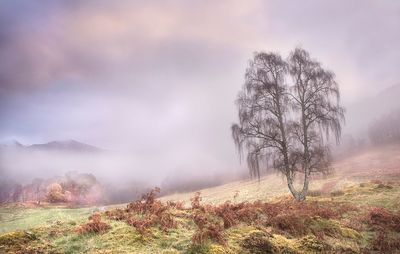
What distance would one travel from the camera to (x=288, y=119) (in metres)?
30.0

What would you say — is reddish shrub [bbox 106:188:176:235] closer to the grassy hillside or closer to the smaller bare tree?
the grassy hillside

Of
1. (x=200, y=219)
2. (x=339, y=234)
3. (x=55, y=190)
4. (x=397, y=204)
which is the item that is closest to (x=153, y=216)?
(x=200, y=219)

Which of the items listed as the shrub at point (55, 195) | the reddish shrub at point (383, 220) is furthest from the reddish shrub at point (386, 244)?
the shrub at point (55, 195)

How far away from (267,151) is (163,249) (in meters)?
20.9

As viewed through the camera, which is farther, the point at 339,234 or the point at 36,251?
the point at 339,234

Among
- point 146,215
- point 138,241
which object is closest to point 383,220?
point 146,215

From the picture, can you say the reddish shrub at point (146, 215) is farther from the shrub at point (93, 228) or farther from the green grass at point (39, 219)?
the green grass at point (39, 219)

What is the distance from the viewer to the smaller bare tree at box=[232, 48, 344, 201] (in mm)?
28953

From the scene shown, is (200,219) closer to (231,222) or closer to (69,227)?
(231,222)

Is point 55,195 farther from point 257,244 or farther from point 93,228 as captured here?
point 257,244

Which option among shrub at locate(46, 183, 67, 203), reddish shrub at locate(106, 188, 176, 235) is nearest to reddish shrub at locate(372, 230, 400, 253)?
reddish shrub at locate(106, 188, 176, 235)

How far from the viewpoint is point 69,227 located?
37.7ft

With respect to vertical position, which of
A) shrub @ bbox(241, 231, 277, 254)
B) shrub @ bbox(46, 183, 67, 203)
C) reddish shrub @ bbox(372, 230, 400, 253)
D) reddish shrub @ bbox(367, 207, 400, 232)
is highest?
shrub @ bbox(46, 183, 67, 203)

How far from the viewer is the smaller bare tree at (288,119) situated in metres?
29.0
